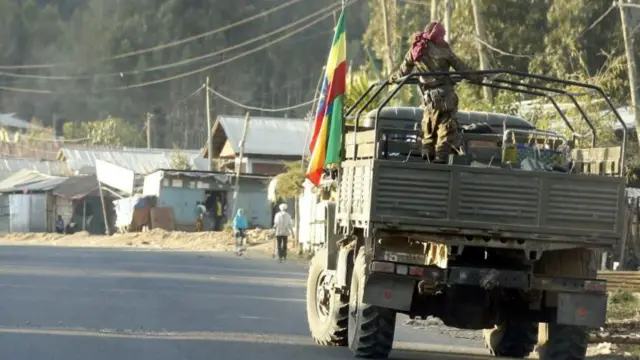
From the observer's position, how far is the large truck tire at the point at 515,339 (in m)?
13.3

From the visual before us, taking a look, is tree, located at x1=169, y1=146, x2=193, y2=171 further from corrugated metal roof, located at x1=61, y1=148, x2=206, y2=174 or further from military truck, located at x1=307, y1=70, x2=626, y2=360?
military truck, located at x1=307, y1=70, x2=626, y2=360

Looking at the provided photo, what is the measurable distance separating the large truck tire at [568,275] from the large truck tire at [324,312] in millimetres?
2231

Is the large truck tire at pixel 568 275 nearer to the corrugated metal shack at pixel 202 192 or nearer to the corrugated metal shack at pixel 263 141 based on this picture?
the corrugated metal shack at pixel 202 192

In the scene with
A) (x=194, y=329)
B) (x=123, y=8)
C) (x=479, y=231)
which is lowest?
(x=194, y=329)

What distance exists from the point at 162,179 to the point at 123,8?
3504 cm

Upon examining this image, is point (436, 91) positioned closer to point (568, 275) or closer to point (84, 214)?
point (568, 275)

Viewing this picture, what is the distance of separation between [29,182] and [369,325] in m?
61.5

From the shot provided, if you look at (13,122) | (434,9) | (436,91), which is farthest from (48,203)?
(436,91)

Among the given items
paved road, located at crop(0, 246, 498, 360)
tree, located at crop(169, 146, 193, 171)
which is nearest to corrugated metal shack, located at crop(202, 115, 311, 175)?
tree, located at crop(169, 146, 193, 171)

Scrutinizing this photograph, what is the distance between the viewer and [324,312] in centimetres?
1385

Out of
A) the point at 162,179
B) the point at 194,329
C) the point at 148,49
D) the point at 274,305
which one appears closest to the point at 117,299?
the point at 274,305

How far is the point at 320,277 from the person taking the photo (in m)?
14.1

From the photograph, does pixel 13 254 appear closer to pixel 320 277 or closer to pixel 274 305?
pixel 274 305

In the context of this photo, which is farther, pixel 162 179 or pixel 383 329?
pixel 162 179
